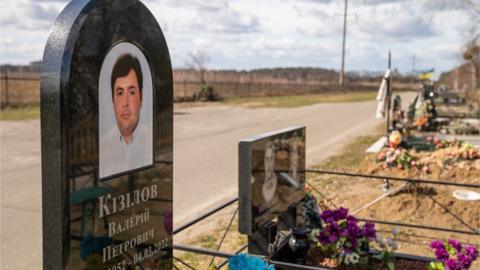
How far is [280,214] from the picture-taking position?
484 centimetres

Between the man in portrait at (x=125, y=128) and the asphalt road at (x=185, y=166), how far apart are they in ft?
9.71

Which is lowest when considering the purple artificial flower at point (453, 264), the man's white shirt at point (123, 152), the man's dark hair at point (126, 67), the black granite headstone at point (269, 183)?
the purple artificial flower at point (453, 264)

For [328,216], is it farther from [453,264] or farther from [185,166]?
[185,166]

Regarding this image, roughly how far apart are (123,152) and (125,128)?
0.12 m

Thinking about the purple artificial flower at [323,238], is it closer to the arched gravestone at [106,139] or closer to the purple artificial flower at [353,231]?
the purple artificial flower at [353,231]

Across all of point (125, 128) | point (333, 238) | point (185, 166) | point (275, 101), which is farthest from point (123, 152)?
point (275, 101)

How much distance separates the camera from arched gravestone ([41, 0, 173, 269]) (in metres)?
2.26

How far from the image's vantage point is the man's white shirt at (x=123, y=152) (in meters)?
2.53

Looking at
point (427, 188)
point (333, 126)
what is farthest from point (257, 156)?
point (333, 126)

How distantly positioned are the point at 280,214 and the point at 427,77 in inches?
716

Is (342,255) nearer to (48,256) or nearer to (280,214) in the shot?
(280,214)

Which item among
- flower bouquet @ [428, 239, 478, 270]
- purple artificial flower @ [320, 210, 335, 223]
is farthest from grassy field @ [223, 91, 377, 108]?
flower bouquet @ [428, 239, 478, 270]

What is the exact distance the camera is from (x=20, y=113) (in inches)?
854

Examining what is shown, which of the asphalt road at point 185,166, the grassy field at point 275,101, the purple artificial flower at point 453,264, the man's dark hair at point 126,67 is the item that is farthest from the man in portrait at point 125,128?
the grassy field at point 275,101
